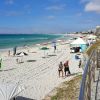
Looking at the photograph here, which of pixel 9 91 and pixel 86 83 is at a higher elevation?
pixel 86 83

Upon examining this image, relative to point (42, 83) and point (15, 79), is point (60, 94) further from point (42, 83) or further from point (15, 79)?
point (15, 79)

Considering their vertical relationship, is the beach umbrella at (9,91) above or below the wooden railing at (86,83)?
below

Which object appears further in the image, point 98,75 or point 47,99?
point 47,99

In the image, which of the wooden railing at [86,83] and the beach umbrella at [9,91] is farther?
the beach umbrella at [9,91]

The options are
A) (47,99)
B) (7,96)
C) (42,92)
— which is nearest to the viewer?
(7,96)

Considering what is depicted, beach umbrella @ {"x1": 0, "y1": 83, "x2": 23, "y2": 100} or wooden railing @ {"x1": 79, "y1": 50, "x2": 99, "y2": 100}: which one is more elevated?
wooden railing @ {"x1": 79, "y1": 50, "x2": 99, "y2": 100}

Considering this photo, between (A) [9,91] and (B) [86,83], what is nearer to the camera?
(B) [86,83]

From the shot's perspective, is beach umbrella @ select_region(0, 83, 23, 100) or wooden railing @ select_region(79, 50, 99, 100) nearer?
wooden railing @ select_region(79, 50, 99, 100)

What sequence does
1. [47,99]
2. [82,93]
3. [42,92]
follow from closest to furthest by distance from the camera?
[82,93] < [47,99] < [42,92]

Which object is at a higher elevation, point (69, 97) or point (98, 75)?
point (98, 75)

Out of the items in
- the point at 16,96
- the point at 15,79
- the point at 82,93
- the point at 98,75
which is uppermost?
the point at 82,93

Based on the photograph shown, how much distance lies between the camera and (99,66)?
32.8 feet

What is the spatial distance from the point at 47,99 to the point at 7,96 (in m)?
3.10

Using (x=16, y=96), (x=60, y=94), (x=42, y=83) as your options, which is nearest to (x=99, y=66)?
(x=60, y=94)
